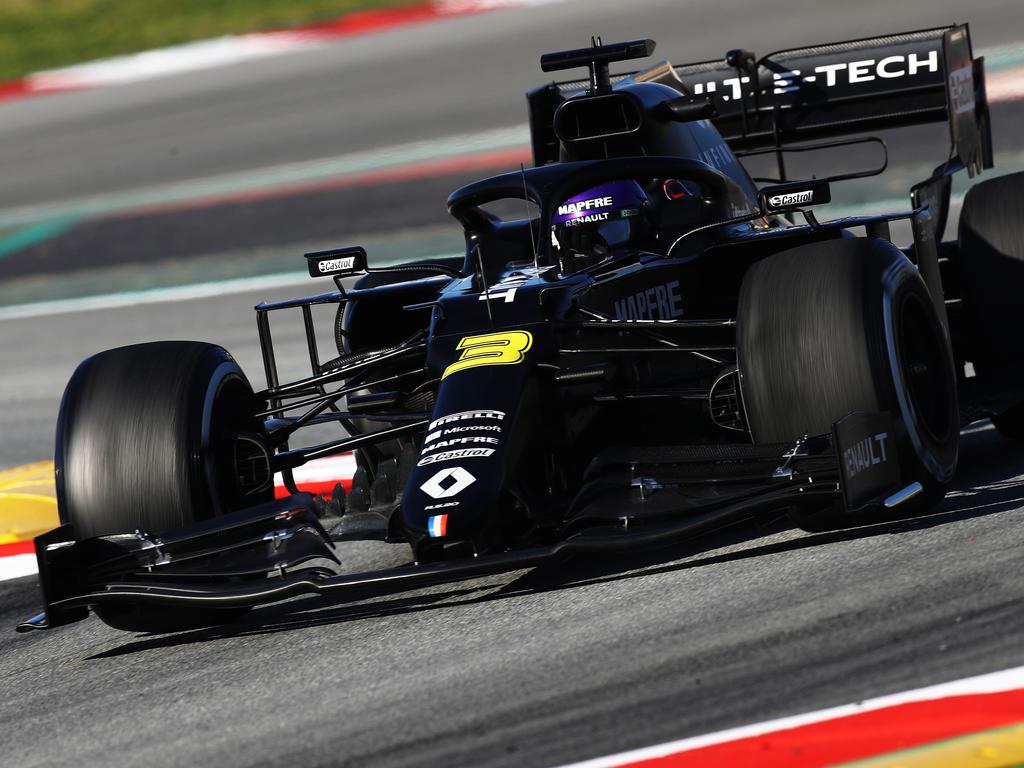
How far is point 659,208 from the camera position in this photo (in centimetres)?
617

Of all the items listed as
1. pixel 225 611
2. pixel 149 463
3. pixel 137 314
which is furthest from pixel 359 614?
pixel 137 314

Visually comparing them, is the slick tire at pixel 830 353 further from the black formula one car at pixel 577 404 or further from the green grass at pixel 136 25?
the green grass at pixel 136 25

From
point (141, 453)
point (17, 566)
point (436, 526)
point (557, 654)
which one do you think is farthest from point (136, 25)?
point (557, 654)

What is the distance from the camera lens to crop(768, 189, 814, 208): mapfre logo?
5664mm

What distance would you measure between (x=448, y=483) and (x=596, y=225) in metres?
1.65

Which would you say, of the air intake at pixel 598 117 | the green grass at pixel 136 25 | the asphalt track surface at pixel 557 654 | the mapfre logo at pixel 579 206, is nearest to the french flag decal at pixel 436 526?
the asphalt track surface at pixel 557 654

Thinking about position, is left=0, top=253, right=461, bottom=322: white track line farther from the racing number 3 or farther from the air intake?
the racing number 3

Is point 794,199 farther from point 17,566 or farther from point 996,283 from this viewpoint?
point 17,566

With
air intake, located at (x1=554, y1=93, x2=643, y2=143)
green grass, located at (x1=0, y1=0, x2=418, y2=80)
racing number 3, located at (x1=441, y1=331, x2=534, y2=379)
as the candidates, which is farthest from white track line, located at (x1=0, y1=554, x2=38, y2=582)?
green grass, located at (x1=0, y1=0, x2=418, y2=80)

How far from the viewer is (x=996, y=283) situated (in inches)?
247

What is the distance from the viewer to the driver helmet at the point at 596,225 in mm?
5938

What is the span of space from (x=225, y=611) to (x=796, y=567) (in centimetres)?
190

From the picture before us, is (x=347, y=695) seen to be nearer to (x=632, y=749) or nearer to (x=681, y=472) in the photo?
(x=632, y=749)

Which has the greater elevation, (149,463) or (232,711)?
(149,463)
